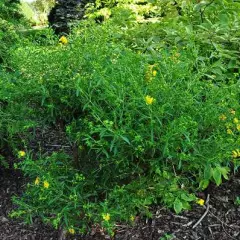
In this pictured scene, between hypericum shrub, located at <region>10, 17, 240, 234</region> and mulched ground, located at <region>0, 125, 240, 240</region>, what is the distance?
0.16m

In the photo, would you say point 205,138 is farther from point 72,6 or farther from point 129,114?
point 72,6

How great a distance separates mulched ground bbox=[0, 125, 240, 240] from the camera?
2.41 meters

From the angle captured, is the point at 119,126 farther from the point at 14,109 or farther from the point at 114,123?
the point at 14,109

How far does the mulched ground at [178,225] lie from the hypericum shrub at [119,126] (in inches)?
6.3

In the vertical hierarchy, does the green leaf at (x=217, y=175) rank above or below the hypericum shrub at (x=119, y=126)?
below

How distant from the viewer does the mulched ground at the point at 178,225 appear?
2408 millimetres

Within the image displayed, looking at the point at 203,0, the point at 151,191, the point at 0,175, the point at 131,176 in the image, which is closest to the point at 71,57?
the point at 131,176

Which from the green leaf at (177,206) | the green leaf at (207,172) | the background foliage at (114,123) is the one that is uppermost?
the background foliage at (114,123)

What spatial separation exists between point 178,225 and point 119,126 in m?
0.91

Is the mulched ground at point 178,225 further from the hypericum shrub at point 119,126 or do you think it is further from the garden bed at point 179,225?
the hypericum shrub at point 119,126

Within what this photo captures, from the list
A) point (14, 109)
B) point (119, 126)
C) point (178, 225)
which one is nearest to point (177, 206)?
point (178, 225)

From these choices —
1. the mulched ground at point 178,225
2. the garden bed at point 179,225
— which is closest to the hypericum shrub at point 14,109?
the mulched ground at point 178,225

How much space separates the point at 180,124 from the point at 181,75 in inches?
15.4

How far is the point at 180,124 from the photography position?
69.1 inches
